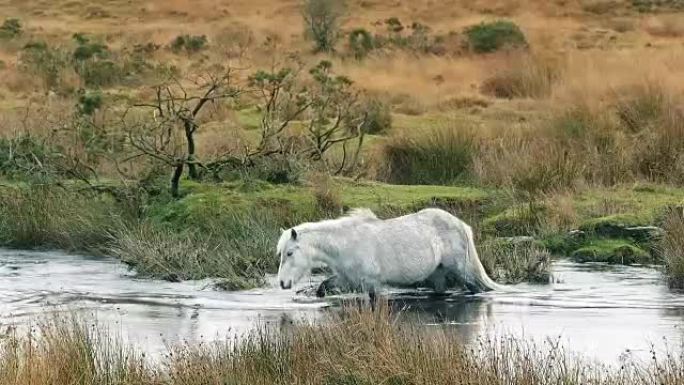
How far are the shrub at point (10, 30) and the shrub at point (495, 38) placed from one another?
18.1 m

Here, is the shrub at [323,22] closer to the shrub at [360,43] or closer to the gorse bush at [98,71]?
the shrub at [360,43]

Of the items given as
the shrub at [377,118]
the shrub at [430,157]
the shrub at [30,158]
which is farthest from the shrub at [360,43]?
the shrub at [30,158]

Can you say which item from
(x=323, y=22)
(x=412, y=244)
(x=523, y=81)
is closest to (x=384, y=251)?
(x=412, y=244)

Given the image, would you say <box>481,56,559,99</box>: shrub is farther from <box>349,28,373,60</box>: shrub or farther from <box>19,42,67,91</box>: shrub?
<box>349,28,373,60</box>: shrub

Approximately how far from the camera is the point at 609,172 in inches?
800

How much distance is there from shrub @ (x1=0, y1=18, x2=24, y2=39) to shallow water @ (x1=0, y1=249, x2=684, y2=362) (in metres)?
36.8

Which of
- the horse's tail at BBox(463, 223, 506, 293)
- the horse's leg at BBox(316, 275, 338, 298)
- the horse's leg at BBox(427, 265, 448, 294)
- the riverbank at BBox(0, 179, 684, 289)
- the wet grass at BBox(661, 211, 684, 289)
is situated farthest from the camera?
the riverbank at BBox(0, 179, 684, 289)

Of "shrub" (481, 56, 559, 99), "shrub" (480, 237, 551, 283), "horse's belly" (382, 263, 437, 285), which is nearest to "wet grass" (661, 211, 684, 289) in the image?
"shrub" (480, 237, 551, 283)

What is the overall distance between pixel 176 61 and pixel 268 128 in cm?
2313

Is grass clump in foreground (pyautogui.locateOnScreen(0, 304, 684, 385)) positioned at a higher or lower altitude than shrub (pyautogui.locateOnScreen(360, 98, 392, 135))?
higher

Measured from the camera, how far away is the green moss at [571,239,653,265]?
1609 centimetres

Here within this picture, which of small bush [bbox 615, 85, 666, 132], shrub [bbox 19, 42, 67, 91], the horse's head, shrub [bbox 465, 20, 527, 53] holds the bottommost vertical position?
shrub [bbox 465, 20, 527, 53]

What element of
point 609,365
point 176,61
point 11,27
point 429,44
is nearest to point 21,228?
point 609,365

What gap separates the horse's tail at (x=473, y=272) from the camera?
14.2 metres
